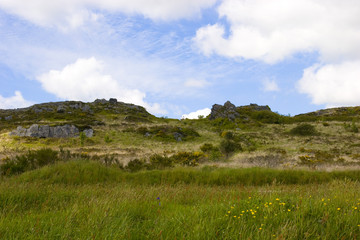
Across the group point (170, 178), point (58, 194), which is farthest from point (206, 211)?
point (170, 178)

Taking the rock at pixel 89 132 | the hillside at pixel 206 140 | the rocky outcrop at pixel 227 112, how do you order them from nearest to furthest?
the hillside at pixel 206 140 → the rock at pixel 89 132 → the rocky outcrop at pixel 227 112

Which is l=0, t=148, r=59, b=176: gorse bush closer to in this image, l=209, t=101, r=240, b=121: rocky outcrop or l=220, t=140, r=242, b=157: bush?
l=220, t=140, r=242, b=157: bush

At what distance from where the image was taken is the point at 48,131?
111 ft

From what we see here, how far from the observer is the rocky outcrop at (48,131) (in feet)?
108

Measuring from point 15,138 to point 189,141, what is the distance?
24.3 metres

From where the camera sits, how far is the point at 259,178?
1041 cm

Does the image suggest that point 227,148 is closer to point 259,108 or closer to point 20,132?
point 20,132

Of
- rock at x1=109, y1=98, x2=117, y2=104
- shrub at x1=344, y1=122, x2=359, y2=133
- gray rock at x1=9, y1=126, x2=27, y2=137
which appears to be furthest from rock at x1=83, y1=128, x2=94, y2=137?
rock at x1=109, y1=98, x2=117, y2=104

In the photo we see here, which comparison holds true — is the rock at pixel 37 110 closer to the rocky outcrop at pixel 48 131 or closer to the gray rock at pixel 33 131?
the rocky outcrop at pixel 48 131

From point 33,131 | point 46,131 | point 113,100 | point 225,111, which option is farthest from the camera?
point 113,100

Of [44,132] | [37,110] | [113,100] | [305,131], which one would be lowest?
[305,131]

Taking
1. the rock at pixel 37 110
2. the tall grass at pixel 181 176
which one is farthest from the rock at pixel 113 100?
the tall grass at pixel 181 176

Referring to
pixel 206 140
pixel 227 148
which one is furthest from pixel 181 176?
pixel 206 140

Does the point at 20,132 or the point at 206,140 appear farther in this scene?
the point at 206,140
